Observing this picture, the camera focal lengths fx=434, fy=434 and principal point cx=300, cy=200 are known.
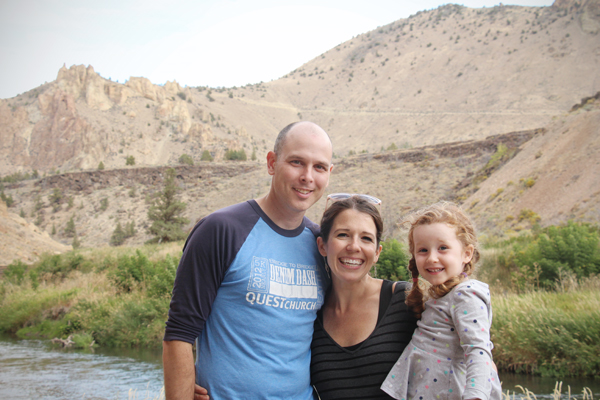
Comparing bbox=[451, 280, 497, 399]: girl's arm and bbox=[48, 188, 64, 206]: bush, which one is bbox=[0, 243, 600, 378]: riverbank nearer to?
bbox=[451, 280, 497, 399]: girl's arm

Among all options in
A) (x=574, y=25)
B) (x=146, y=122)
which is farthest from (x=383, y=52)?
(x=146, y=122)

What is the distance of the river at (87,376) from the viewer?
27.8 ft

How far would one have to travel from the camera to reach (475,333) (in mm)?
2189

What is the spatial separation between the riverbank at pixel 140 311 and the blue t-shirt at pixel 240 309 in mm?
7323

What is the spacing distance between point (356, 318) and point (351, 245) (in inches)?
19.3

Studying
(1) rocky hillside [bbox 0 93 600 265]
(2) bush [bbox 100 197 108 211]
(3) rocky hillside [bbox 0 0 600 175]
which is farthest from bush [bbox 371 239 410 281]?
(3) rocky hillside [bbox 0 0 600 175]

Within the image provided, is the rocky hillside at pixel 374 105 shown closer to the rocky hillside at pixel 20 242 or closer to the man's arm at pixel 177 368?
the rocky hillside at pixel 20 242

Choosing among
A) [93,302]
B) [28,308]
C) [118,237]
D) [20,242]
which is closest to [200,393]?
[93,302]

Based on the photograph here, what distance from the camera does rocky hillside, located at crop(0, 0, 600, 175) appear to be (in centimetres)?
5853

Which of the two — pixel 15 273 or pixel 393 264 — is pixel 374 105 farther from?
pixel 393 264

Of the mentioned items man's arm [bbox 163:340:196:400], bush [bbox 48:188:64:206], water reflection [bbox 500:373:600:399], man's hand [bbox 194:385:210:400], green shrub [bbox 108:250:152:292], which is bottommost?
water reflection [bbox 500:373:600:399]

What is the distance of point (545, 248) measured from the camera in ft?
36.7

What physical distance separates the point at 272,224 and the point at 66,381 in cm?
1001

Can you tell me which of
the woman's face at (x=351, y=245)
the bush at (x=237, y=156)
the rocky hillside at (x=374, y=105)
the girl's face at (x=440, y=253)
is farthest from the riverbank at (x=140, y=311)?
the rocky hillside at (x=374, y=105)
